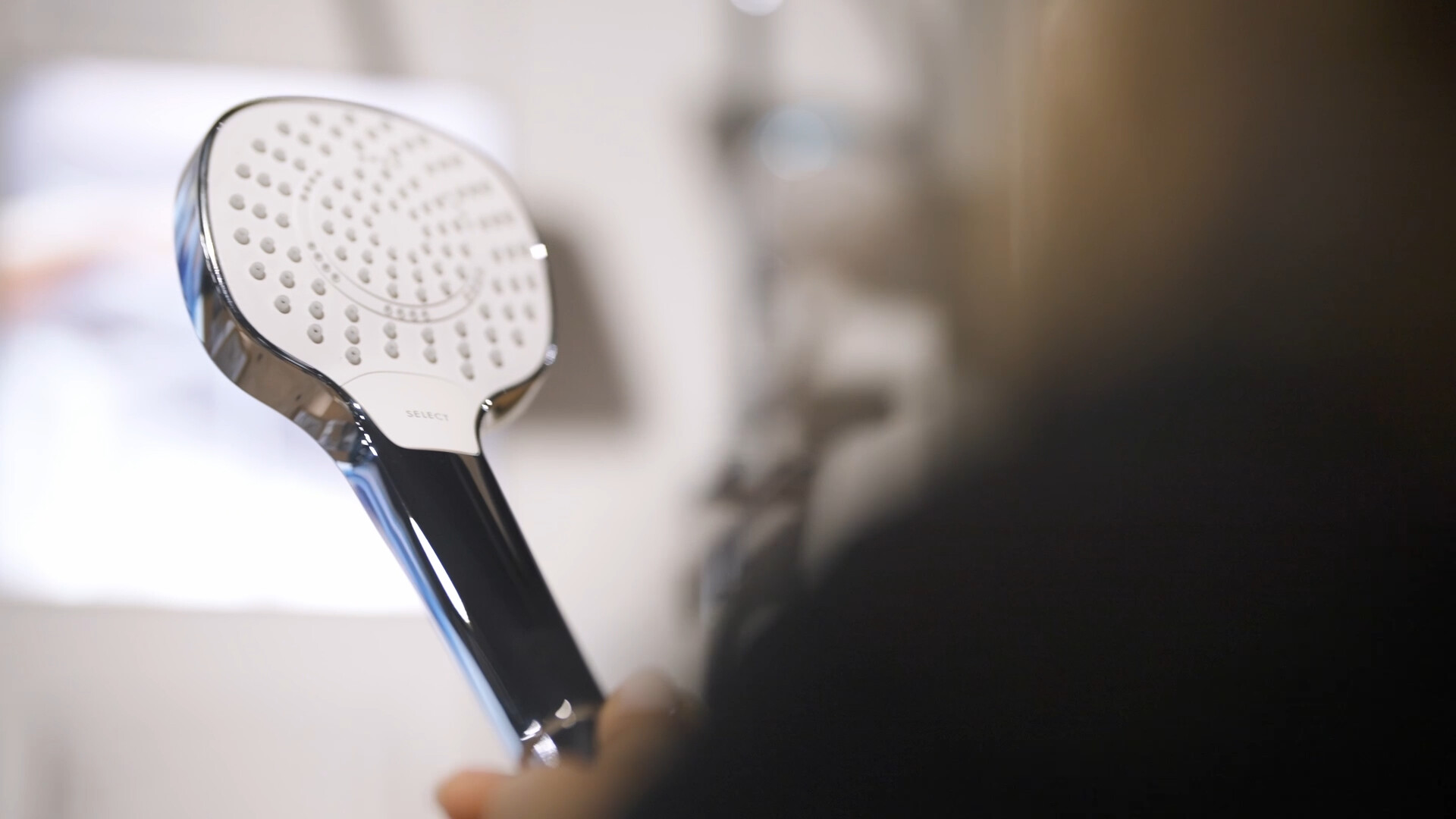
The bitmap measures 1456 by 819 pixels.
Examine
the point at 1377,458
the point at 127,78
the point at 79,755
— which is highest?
the point at 127,78

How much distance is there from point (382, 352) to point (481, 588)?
0.29 feet

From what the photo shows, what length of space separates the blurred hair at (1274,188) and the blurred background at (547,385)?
0.13 m

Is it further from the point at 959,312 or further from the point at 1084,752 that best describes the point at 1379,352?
the point at 959,312

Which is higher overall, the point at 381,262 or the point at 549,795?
the point at 381,262

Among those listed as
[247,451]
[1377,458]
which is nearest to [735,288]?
[247,451]

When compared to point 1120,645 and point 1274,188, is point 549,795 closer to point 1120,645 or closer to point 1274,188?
point 1120,645

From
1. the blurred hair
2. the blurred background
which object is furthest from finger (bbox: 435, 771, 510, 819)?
the blurred hair

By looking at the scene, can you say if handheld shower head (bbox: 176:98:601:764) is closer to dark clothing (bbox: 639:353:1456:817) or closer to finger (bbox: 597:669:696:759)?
finger (bbox: 597:669:696:759)

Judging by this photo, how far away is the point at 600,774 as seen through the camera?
0.27m

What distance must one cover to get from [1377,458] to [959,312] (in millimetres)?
375

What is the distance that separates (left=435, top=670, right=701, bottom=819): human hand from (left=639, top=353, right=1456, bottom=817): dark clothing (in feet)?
0.11

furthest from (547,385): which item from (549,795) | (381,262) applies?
(549,795)

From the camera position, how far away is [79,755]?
0.45m

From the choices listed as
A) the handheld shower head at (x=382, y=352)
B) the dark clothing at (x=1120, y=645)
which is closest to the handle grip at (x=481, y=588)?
the handheld shower head at (x=382, y=352)
